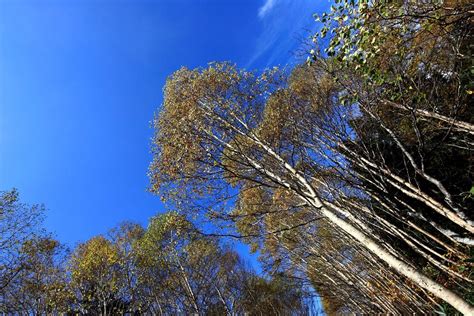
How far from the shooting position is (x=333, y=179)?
7996 millimetres

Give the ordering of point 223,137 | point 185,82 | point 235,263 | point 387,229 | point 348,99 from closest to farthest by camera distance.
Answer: point 348,99
point 387,229
point 223,137
point 185,82
point 235,263

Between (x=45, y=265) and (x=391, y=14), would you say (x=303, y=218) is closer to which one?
(x=391, y=14)

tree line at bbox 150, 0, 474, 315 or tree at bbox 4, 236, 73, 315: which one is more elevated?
tree at bbox 4, 236, 73, 315

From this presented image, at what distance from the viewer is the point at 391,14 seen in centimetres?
377

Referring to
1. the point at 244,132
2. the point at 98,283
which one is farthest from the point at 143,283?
the point at 244,132

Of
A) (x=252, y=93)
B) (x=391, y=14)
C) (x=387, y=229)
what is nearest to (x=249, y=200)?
(x=252, y=93)

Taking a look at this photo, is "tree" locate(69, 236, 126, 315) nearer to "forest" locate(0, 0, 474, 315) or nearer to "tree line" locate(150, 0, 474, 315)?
"forest" locate(0, 0, 474, 315)

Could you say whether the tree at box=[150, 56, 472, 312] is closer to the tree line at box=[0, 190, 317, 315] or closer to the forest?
the forest

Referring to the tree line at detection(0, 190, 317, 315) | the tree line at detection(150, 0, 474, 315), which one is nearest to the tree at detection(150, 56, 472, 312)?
the tree line at detection(150, 0, 474, 315)

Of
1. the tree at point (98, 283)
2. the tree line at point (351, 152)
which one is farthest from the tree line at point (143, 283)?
the tree line at point (351, 152)

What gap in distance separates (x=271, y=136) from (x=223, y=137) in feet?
3.59

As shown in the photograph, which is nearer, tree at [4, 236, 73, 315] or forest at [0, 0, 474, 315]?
forest at [0, 0, 474, 315]

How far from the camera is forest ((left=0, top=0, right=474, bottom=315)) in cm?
462

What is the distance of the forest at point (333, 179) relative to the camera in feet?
15.1
